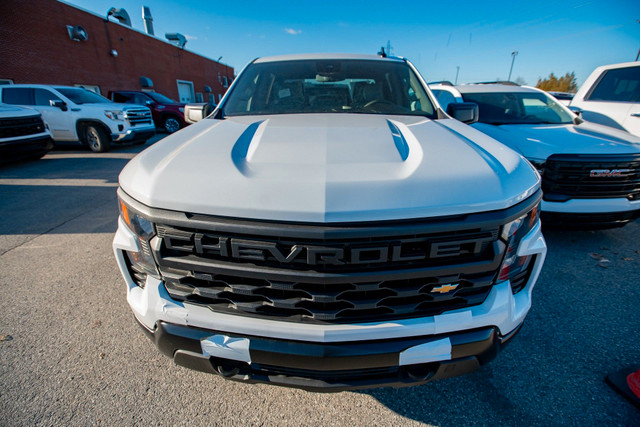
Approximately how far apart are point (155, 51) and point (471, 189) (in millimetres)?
24882

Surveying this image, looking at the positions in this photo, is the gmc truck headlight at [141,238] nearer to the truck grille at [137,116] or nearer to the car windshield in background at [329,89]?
the car windshield in background at [329,89]

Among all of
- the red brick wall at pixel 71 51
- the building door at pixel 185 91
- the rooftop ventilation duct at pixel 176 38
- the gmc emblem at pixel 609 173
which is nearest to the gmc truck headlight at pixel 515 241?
the gmc emblem at pixel 609 173

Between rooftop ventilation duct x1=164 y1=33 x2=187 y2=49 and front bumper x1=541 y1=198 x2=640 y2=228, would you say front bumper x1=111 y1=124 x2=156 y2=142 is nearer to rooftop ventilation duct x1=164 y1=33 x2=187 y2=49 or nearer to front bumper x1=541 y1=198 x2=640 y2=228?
front bumper x1=541 y1=198 x2=640 y2=228

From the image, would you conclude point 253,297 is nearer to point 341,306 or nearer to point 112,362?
point 341,306

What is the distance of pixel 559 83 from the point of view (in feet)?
188

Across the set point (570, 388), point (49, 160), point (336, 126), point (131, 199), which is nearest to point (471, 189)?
point (336, 126)

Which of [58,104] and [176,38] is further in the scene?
[176,38]

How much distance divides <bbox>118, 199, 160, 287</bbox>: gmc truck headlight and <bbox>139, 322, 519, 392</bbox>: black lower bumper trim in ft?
0.86

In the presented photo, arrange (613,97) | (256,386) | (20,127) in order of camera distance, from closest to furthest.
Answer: (256,386) → (613,97) → (20,127)

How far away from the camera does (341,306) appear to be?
1193 millimetres

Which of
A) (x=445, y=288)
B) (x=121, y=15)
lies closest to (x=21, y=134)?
(x=445, y=288)

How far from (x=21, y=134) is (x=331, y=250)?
911 centimetres

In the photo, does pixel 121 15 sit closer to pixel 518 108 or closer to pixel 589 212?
pixel 518 108

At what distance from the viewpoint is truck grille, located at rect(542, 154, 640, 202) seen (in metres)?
3.03
